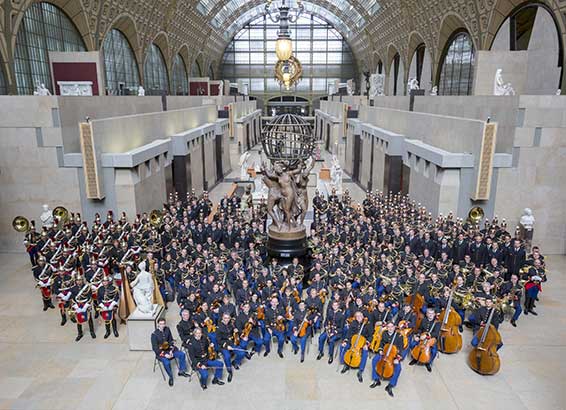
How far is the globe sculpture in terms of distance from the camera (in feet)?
36.6

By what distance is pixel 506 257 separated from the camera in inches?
416

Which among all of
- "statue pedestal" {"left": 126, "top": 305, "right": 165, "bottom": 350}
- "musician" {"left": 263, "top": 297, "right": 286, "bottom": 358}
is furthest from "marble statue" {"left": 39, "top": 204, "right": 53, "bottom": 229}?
"musician" {"left": 263, "top": 297, "right": 286, "bottom": 358}

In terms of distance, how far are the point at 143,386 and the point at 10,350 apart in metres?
3.09

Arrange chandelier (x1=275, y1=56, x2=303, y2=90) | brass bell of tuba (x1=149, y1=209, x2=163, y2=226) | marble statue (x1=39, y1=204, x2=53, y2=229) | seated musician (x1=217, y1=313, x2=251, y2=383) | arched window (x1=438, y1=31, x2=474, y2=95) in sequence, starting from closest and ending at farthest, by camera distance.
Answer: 1. seated musician (x1=217, y1=313, x2=251, y2=383)
2. marble statue (x1=39, y1=204, x2=53, y2=229)
3. brass bell of tuba (x1=149, y1=209, x2=163, y2=226)
4. chandelier (x1=275, y1=56, x2=303, y2=90)
5. arched window (x1=438, y1=31, x2=474, y2=95)

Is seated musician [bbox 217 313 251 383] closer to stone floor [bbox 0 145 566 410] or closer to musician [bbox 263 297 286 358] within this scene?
stone floor [bbox 0 145 566 410]

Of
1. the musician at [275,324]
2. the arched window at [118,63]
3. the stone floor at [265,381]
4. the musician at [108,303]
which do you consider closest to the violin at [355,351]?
the stone floor at [265,381]

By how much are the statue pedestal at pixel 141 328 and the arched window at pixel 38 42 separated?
18.0 metres

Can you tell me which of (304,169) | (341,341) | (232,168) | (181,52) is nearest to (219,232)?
(304,169)

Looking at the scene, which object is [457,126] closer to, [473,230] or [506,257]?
[473,230]

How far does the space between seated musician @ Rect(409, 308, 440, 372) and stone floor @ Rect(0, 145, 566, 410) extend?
19 cm

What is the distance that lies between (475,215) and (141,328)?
32.9 ft

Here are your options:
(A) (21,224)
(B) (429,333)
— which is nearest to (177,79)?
(A) (21,224)

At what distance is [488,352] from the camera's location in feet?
24.2

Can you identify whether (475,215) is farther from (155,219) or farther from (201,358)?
(155,219)
